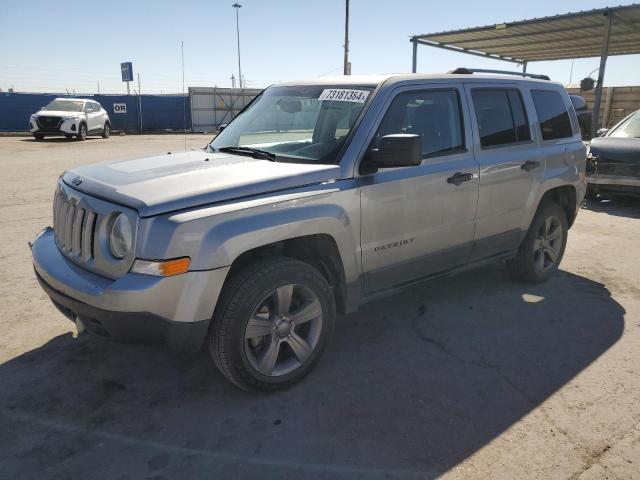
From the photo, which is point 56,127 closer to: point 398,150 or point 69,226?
point 69,226

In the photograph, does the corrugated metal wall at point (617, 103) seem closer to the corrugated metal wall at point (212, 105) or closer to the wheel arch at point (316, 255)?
the corrugated metal wall at point (212, 105)

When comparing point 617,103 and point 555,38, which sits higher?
point 555,38

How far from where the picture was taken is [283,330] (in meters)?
3.03

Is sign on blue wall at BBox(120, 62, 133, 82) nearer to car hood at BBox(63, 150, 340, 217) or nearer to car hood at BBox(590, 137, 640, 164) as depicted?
car hood at BBox(590, 137, 640, 164)

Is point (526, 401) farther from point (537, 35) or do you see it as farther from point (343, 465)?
point (537, 35)

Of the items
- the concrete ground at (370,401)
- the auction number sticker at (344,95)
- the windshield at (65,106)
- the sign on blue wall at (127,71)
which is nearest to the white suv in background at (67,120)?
the windshield at (65,106)

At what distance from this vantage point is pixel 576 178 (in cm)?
498

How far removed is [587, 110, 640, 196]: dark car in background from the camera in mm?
8070

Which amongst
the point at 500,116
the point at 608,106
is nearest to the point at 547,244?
the point at 500,116

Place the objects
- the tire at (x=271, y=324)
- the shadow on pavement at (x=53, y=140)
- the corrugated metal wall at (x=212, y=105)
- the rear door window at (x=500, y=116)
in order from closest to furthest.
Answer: the tire at (x=271, y=324) → the rear door window at (x=500, y=116) → the shadow on pavement at (x=53, y=140) → the corrugated metal wall at (x=212, y=105)

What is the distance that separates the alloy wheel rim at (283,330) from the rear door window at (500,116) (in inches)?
76.8

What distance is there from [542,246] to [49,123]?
21081 mm

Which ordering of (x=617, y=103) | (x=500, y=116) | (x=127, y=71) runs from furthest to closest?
(x=127, y=71) < (x=617, y=103) < (x=500, y=116)

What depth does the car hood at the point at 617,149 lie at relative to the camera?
317 inches
